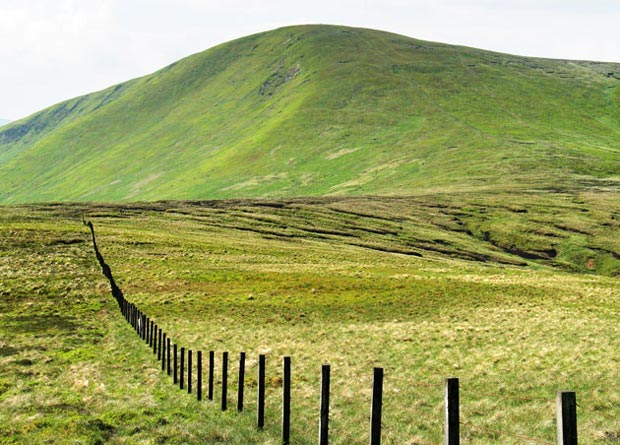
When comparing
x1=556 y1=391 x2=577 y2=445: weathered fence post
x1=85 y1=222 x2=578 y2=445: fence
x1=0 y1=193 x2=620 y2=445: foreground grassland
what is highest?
x1=556 y1=391 x2=577 y2=445: weathered fence post

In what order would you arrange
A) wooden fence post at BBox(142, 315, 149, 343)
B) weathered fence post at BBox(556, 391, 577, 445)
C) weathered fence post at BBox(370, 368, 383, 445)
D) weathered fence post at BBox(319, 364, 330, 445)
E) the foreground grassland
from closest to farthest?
1. weathered fence post at BBox(556, 391, 577, 445)
2. weathered fence post at BBox(370, 368, 383, 445)
3. weathered fence post at BBox(319, 364, 330, 445)
4. the foreground grassland
5. wooden fence post at BBox(142, 315, 149, 343)

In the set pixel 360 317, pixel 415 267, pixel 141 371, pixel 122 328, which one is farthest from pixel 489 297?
pixel 141 371

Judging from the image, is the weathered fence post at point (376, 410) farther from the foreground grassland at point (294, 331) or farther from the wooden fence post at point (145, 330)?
the wooden fence post at point (145, 330)

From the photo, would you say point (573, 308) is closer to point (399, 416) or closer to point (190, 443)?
point (399, 416)

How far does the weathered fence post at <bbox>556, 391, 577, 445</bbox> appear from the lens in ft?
28.9

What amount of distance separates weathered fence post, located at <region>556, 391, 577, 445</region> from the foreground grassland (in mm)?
8569

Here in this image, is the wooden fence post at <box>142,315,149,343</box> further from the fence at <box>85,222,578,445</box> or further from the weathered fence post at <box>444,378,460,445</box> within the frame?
the weathered fence post at <box>444,378,460,445</box>

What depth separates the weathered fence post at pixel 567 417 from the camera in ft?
28.9

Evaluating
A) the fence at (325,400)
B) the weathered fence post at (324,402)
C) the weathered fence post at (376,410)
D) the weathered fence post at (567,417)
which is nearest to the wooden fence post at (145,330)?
the fence at (325,400)

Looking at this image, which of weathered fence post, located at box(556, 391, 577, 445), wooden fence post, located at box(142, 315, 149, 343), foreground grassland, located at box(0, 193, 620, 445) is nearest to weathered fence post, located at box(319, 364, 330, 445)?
foreground grassland, located at box(0, 193, 620, 445)

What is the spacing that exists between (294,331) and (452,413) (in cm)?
3002

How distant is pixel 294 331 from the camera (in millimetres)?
40562

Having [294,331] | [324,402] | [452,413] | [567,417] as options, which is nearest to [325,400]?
[324,402]

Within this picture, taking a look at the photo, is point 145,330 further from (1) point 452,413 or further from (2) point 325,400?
(1) point 452,413
